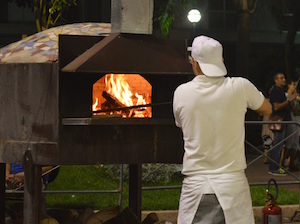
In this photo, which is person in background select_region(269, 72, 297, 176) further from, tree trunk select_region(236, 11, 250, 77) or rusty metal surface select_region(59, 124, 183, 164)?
tree trunk select_region(236, 11, 250, 77)

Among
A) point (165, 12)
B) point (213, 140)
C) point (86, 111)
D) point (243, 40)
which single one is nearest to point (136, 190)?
point (86, 111)

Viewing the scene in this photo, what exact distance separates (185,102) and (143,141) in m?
1.36

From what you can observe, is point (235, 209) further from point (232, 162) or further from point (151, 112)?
point (151, 112)

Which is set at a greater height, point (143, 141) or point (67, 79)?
point (67, 79)

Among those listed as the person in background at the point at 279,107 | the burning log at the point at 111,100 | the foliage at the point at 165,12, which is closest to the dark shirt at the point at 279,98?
the person in background at the point at 279,107

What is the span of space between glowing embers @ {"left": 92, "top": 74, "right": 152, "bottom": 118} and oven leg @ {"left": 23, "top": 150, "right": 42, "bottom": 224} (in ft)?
2.31

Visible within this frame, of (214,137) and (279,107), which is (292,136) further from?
(214,137)

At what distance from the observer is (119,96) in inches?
274

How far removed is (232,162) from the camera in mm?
5363

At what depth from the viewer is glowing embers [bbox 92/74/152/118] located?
6.94 metres

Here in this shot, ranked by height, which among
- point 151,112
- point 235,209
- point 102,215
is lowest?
point 102,215

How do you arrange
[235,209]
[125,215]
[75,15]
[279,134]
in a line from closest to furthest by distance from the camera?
[235,209] < [125,215] < [279,134] < [75,15]

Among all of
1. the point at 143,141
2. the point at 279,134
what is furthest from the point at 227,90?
the point at 279,134

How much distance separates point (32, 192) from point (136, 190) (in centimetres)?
175
